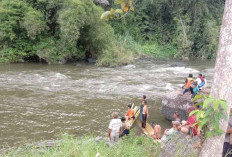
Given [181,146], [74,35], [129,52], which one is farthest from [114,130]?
[129,52]

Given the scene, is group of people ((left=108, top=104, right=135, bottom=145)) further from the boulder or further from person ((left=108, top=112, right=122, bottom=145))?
the boulder

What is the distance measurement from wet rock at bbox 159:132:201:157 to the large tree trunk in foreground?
0.91 m

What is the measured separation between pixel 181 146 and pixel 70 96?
28.4 ft

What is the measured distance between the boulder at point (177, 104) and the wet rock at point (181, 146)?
423cm

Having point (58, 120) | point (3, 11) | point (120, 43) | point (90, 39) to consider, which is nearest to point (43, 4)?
point (3, 11)

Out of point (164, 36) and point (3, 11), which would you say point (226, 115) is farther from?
point (164, 36)

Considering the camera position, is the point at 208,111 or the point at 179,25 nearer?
the point at 208,111

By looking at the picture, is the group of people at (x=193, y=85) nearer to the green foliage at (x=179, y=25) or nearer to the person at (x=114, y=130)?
the person at (x=114, y=130)

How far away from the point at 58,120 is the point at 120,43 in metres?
17.0

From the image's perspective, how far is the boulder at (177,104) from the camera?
1026 centimetres

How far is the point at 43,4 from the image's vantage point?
73.7 feet

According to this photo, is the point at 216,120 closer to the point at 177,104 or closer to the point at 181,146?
the point at 181,146

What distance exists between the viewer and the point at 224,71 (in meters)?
3.87

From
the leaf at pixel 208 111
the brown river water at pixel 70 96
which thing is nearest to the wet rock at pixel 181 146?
the leaf at pixel 208 111
